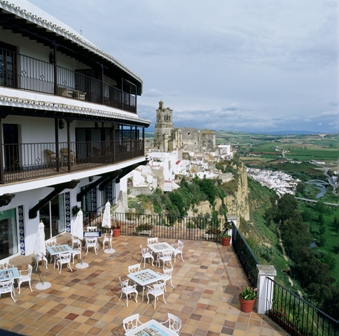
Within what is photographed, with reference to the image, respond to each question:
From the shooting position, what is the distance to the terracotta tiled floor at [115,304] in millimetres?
7809

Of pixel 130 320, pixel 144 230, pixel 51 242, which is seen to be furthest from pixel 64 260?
pixel 144 230

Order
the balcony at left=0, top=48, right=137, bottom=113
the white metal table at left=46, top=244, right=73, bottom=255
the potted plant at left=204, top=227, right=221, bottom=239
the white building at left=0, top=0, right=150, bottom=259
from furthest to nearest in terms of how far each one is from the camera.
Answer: the potted plant at left=204, top=227, right=221, bottom=239
the white metal table at left=46, top=244, right=73, bottom=255
the balcony at left=0, top=48, right=137, bottom=113
the white building at left=0, top=0, right=150, bottom=259

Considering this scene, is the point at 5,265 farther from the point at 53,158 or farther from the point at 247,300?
the point at 247,300

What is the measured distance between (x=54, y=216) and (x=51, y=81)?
20.4 ft

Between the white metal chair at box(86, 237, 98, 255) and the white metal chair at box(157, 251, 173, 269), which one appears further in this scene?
the white metal chair at box(86, 237, 98, 255)

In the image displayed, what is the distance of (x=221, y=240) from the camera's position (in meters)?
14.6

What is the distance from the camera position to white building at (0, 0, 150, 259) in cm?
1004

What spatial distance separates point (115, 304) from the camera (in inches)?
352

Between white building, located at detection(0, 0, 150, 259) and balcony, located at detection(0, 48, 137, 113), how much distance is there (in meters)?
0.03

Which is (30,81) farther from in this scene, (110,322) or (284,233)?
(284,233)

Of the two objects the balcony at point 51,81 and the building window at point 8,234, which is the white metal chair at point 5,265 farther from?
the balcony at point 51,81

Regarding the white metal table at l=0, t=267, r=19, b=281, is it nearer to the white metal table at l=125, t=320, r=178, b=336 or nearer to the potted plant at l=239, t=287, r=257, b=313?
the white metal table at l=125, t=320, r=178, b=336

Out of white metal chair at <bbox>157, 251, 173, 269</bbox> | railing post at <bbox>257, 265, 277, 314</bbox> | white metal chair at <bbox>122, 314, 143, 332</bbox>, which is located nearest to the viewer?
white metal chair at <bbox>122, 314, 143, 332</bbox>

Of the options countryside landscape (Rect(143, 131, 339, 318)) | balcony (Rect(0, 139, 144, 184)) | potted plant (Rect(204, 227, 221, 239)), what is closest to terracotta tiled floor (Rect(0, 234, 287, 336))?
potted plant (Rect(204, 227, 221, 239))
